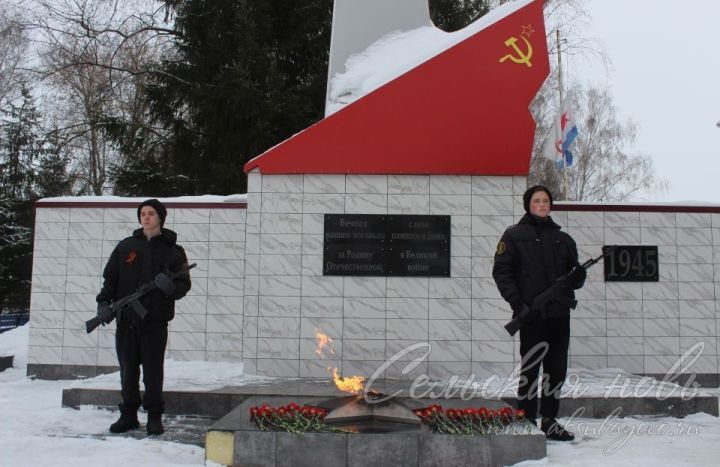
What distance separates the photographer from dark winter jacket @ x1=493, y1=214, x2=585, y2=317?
14.2ft

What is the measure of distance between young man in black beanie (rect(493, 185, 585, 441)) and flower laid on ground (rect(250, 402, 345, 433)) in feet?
4.92

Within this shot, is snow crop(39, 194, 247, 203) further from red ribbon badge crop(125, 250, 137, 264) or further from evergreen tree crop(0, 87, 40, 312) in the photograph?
evergreen tree crop(0, 87, 40, 312)

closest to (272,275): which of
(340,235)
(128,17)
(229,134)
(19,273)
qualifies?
(340,235)

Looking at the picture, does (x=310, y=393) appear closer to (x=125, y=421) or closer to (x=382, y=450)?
(x=125, y=421)

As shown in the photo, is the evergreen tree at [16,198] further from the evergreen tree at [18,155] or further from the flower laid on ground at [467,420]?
the flower laid on ground at [467,420]

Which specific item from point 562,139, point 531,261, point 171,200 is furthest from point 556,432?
point 562,139

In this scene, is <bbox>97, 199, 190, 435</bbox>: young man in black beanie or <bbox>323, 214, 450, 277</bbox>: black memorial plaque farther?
<bbox>323, 214, 450, 277</bbox>: black memorial plaque

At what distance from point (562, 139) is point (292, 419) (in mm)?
12433

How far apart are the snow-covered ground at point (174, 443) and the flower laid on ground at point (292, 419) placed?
1.52 feet

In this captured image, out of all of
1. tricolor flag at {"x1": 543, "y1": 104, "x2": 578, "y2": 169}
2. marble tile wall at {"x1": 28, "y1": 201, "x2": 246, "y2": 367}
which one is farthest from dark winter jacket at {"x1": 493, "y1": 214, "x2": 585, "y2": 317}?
tricolor flag at {"x1": 543, "y1": 104, "x2": 578, "y2": 169}

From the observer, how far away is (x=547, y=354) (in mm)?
4422

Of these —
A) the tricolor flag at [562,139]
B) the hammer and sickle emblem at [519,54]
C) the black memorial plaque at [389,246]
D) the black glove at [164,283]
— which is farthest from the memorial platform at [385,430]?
the tricolor flag at [562,139]

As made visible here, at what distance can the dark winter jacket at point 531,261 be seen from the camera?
4.34 metres

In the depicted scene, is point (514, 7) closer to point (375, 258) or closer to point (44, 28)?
point (375, 258)
